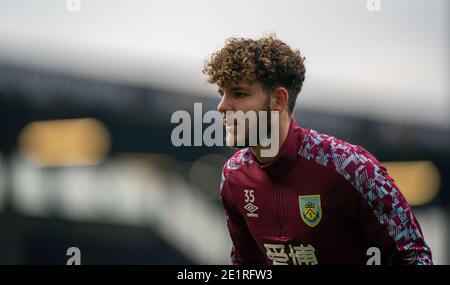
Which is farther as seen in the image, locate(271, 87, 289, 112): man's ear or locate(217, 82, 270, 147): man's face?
locate(271, 87, 289, 112): man's ear

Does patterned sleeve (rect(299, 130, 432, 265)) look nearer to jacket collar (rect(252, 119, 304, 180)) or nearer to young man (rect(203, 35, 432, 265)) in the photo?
young man (rect(203, 35, 432, 265))

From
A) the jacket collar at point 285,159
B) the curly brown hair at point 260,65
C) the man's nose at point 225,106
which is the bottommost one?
the jacket collar at point 285,159

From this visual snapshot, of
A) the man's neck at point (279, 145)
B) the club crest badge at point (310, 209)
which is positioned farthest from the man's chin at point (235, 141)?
the club crest badge at point (310, 209)

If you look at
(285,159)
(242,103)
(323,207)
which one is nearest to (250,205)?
(285,159)

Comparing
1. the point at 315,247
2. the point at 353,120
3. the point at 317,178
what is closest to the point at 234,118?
the point at 317,178

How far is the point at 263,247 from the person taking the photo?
4488 millimetres

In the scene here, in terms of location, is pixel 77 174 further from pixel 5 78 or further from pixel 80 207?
pixel 5 78

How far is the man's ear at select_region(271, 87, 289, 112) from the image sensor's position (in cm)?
449

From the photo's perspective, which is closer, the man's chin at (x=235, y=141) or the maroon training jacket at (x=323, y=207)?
the maroon training jacket at (x=323, y=207)

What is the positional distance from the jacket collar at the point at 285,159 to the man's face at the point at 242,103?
20 centimetres

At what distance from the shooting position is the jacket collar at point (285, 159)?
4.34 metres

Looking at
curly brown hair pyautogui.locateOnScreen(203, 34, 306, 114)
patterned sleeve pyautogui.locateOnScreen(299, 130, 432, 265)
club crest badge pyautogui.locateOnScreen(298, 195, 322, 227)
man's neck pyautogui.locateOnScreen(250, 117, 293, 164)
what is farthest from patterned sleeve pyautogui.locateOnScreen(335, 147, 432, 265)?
curly brown hair pyautogui.locateOnScreen(203, 34, 306, 114)

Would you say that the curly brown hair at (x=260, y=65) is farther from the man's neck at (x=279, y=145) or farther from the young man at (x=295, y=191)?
the man's neck at (x=279, y=145)
